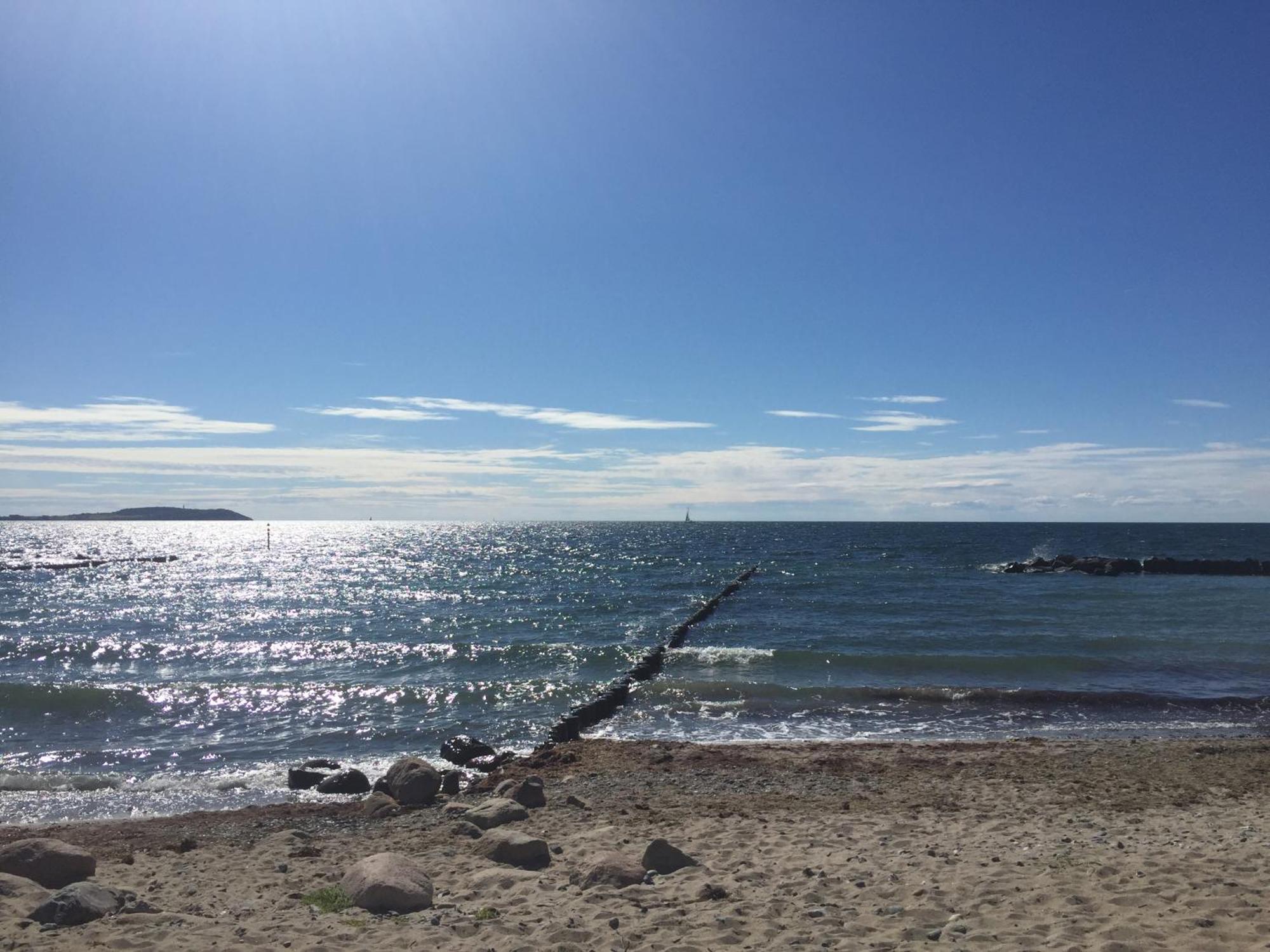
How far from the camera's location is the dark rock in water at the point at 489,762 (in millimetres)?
15234

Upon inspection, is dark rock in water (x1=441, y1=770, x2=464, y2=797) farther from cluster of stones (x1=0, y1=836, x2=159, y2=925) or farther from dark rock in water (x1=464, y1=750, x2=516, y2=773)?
cluster of stones (x1=0, y1=836, x2=159, y2=925)

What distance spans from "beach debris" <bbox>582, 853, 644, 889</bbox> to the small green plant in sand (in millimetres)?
2235

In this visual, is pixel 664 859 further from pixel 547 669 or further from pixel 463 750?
pixel 547 669

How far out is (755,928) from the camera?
7016 mm

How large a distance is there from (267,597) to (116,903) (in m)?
46.1

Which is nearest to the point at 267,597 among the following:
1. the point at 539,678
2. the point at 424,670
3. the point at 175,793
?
the point at 424,670

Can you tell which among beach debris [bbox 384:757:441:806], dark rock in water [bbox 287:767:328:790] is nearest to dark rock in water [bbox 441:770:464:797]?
beach debris [bbox 384:757:441:806]

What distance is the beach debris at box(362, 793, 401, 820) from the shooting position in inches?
478

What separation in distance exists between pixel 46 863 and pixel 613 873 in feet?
18.8

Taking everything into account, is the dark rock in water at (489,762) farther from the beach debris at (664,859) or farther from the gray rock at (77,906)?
the gray rock at (77,906)

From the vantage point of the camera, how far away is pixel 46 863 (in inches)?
334

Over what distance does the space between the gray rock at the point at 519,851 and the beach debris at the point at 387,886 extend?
107 cm

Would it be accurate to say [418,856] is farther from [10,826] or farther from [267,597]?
[267,597]

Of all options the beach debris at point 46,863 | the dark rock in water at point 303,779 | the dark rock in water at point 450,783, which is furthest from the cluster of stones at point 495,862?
the dark rock in water at point 303,779
